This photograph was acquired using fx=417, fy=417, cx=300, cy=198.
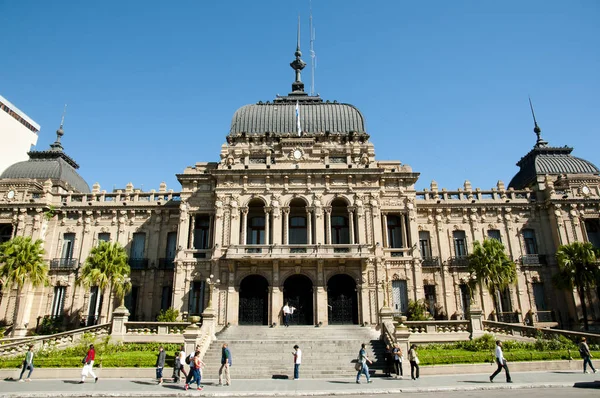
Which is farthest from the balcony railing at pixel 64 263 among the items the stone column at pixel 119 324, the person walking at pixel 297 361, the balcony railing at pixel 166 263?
the person walking at pixel 297 361

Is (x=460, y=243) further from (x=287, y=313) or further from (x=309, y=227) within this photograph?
(x=287, y=313)

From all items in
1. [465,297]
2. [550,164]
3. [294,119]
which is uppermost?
[294,119]

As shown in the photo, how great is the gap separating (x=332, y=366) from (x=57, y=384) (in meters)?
13.8

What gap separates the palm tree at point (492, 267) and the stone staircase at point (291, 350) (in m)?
10.5

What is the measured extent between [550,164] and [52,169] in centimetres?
5371

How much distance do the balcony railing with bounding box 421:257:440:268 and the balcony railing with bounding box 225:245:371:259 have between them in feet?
25.2

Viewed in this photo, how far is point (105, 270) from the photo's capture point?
3291 centimetres

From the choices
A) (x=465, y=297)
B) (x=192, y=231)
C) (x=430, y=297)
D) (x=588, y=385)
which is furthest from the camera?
(x=465, y=297)

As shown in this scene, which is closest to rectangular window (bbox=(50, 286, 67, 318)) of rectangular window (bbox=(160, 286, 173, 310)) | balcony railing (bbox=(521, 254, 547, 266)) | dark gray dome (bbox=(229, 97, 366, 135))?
rectangular window (bbox=(160, 286, 173, 310))

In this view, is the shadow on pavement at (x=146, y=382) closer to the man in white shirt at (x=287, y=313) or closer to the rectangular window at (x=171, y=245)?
the man in white shirt at (x=287, y=313)

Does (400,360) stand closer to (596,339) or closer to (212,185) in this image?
(596,339)

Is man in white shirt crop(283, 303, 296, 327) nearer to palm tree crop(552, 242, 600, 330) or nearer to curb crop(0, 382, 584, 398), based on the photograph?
curb crop(0, 382, 584, 398)

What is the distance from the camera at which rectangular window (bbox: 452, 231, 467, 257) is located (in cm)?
4028

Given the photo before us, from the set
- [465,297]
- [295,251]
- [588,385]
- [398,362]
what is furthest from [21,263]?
[465,297]
